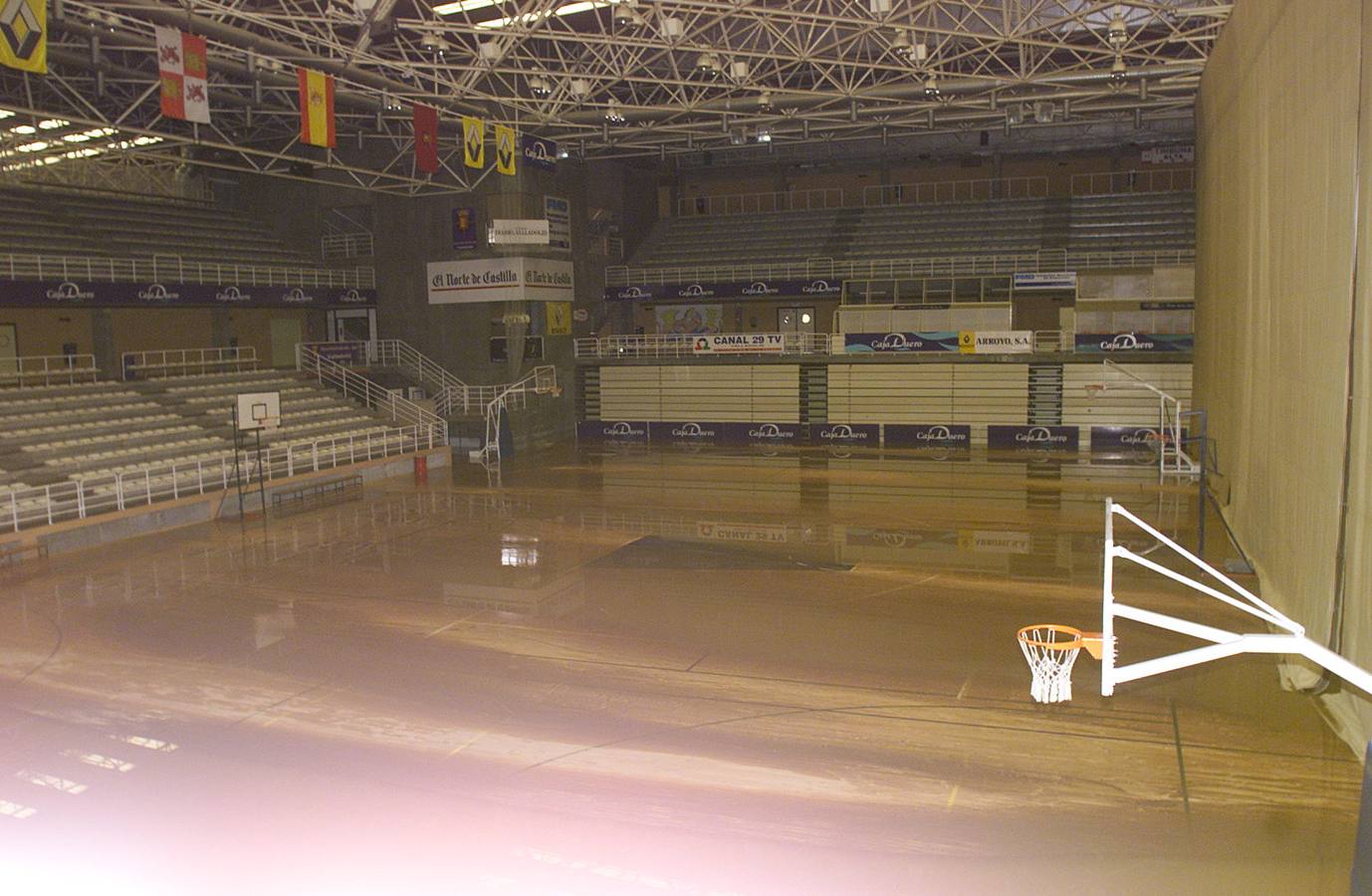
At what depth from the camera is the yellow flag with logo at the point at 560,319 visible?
30.1 m

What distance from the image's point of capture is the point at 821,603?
12.3m

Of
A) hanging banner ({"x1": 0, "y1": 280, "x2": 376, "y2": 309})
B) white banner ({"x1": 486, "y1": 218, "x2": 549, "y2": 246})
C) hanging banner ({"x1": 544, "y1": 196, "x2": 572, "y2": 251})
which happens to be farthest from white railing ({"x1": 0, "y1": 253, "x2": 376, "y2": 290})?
hanging banner ({"x1": 544, "y1": 196, "x2": 572, "y2": 251})

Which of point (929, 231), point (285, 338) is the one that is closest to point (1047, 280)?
point (929, 231)

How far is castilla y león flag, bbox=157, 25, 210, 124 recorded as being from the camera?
15750 millimetres

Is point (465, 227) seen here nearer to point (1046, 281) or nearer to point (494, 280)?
point (494, 280)

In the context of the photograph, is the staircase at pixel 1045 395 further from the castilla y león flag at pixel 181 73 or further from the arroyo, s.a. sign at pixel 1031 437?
the castilla y león flag at pixel 181 73

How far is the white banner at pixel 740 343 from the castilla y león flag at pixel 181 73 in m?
16.7

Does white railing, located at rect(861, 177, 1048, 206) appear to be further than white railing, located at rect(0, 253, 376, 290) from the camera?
Yes

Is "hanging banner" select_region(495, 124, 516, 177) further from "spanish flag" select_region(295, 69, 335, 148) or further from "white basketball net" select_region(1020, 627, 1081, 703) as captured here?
"white basketball net" select_region(1020, 627, 1081, 703)

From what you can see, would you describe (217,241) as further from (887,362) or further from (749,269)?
(887,362)

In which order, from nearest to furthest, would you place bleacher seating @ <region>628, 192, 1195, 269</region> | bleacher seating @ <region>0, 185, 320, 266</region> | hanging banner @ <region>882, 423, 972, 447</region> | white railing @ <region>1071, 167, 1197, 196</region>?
bleacher seating @ <region>0, 185, 320, 266</region> → hanging banner @ <region>882, 423, 972, 447</region> → bleacher seating @ <region>628, 192, 1195, 269</region> → white railing @ <region>1071, 167, 1197, 196</region>

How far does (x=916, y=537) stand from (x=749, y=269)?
1852 centimetres

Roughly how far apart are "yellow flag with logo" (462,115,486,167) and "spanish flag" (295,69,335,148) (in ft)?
12.4

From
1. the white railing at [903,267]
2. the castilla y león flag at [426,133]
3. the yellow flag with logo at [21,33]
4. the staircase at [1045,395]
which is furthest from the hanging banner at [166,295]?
the staircase at [1045,395]
